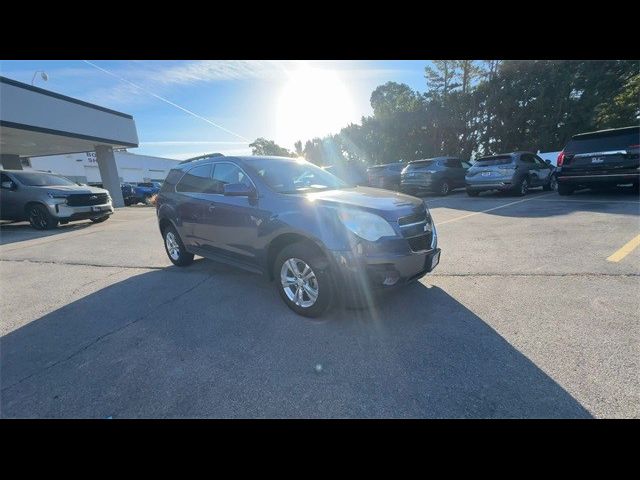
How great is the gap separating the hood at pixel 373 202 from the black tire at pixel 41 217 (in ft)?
34.8

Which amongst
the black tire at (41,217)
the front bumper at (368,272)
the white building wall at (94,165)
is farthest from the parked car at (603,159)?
the white building wall at (94,165)

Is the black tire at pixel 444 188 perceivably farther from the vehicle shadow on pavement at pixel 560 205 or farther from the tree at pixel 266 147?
the tree at pixel 266 147

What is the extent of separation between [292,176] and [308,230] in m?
1.21

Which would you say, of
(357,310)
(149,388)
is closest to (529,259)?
(357,310)

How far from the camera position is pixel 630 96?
2273 cm

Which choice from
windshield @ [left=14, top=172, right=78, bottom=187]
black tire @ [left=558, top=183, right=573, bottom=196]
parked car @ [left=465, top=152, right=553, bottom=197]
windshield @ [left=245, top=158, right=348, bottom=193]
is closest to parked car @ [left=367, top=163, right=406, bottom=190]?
parked car @ [left=465, top=152, right=553, bottom=197]

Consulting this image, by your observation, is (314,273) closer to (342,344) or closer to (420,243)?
(342,344)

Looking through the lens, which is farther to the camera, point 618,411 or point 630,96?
point 630,96

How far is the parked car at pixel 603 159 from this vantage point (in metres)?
7.40

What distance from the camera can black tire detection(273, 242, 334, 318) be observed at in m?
2.84

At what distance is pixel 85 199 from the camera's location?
388 inches
